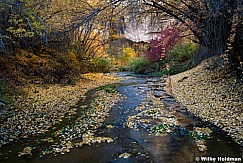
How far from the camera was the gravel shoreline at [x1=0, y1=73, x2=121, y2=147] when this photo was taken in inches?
189

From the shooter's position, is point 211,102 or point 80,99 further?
point 80,99

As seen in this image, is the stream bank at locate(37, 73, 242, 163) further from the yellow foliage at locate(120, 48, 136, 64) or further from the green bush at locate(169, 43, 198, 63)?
the yellow foliage at locate(120, 48, 136, 64)

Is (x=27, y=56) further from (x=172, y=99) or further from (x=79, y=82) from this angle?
(x=172, y=99)

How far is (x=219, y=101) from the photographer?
19.0 ft

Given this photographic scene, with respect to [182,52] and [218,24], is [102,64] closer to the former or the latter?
[182,52]

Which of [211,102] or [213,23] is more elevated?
[213,23]

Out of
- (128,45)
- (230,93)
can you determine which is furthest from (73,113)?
(128,45)

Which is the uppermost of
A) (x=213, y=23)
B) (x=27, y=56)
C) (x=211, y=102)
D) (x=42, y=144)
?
(x=213, y=23)

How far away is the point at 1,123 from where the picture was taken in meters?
5.23

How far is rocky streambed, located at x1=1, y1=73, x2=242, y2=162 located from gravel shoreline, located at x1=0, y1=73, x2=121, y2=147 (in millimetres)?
378

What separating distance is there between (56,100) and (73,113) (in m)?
1.72

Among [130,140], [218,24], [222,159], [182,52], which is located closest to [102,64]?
[182,52]

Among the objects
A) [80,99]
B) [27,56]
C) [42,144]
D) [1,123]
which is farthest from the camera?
[27,56]

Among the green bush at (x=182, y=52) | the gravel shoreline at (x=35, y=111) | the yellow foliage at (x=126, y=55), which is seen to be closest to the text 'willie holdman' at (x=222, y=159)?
the gravel shoreline at (x=35, y=111)
